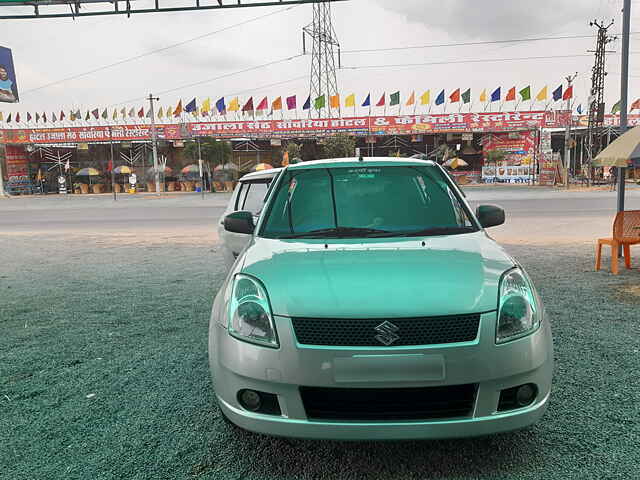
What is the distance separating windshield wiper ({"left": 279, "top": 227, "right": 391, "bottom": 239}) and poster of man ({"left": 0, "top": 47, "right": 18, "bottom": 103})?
1514 centimetres

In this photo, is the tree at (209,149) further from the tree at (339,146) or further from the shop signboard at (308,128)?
the tree at (339,146)

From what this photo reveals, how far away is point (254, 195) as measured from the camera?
6.60 m

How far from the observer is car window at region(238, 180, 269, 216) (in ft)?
21.3

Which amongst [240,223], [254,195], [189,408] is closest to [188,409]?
[189,408]

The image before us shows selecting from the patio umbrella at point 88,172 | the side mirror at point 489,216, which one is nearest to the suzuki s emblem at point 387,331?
the side mirror at point 489,216

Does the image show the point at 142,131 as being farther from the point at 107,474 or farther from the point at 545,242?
the point at 107,474

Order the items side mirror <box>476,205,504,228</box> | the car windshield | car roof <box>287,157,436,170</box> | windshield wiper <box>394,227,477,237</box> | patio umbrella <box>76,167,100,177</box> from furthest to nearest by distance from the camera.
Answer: patio umbrella <box>76,167,100,177</box> < car roof <box>287,157,436,170</box> < side mirror <box>476,205,504,228</box> < the car windshield < windshield wiper <box>394,227,477,237</box>

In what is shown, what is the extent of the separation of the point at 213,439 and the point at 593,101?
39.6m

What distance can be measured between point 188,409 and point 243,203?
157 inches

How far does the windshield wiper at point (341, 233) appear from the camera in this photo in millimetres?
3143

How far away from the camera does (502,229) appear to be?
465 inches

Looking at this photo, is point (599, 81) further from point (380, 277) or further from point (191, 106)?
point (380, 277)

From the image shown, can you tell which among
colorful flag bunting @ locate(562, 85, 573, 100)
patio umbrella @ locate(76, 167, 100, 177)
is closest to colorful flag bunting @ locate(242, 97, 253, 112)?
patio umbrella @ locate(76, 167, 100, 177)

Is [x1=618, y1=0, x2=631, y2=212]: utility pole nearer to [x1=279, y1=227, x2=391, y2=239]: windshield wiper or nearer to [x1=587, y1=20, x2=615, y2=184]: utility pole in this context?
[x1=279, y1=227, x2=391, y2=239]: windshield wiper
